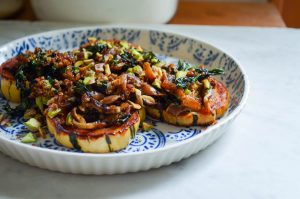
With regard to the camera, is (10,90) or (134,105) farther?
(10,90)

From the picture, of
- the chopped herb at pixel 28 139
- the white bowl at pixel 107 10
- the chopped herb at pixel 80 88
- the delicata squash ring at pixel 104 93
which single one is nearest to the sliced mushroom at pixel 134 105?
the delicata squash ring at pixel 104 93

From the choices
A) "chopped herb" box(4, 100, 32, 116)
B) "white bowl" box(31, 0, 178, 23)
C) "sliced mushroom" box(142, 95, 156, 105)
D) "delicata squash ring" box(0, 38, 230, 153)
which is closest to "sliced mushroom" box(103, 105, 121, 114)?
"delicata squash ring" box(0, 38, 230, 153)

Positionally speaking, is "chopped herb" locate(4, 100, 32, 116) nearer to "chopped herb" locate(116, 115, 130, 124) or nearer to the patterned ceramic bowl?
the patterned ceramic bowl

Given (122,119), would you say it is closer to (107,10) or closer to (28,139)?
(28,139)

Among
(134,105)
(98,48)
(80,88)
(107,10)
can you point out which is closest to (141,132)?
(134,105)

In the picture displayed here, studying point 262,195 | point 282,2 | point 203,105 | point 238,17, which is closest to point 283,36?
point 238,17
